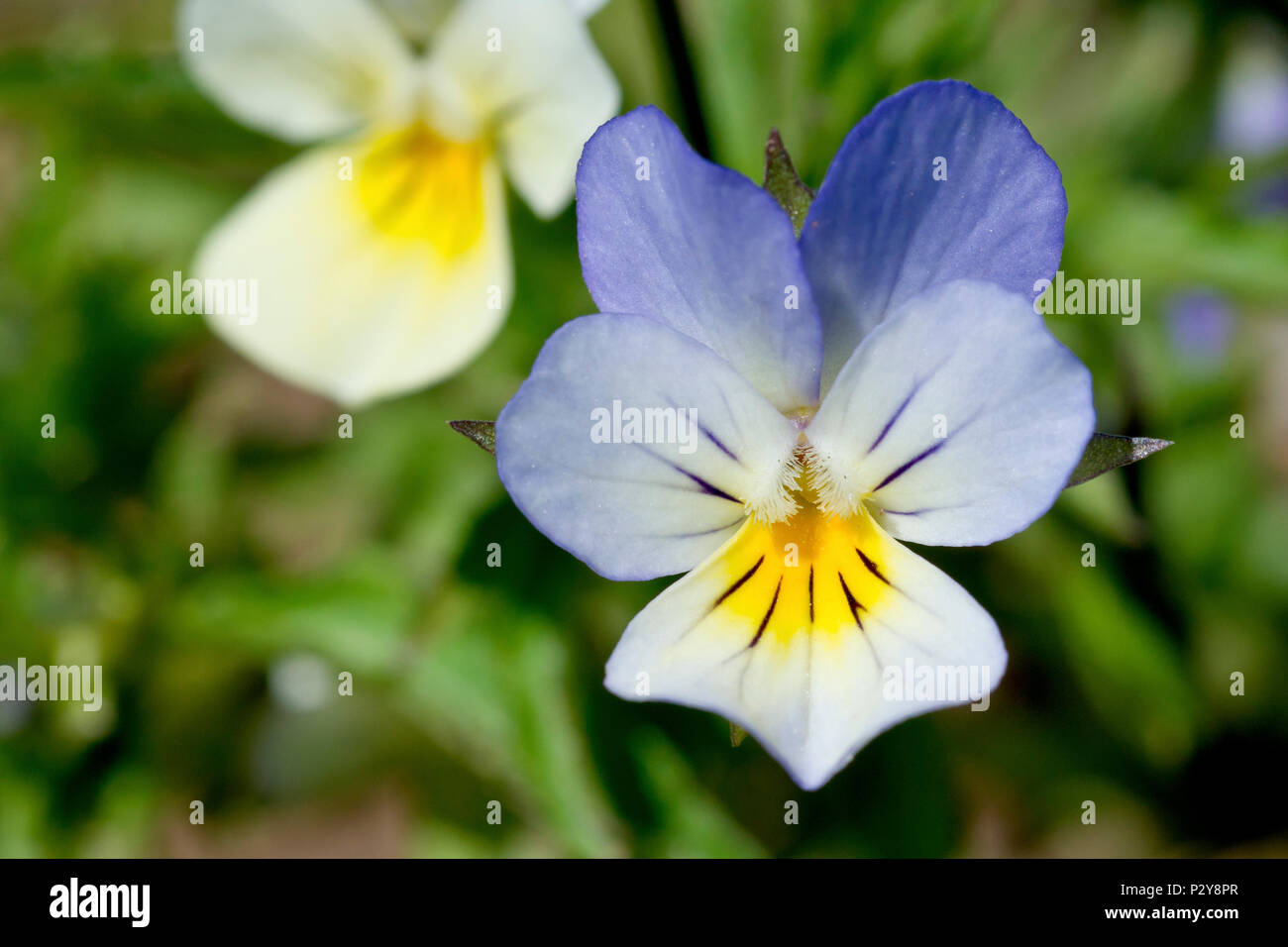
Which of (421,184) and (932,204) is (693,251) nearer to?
(932,204)

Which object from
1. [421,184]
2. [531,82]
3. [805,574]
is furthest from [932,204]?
[421,184]

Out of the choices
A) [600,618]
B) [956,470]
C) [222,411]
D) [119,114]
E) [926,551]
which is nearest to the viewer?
[956,470]

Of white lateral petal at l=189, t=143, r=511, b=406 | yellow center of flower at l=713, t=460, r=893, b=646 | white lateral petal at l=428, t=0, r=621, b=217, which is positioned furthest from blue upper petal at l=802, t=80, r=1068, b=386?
white lateral petal at l=189, t=143, r=511, b=406

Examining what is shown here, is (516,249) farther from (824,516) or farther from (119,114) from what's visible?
(824,516)

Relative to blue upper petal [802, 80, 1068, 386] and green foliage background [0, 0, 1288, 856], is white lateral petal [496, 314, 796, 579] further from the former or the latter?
green foliage background [0, 0, 1288, 856]

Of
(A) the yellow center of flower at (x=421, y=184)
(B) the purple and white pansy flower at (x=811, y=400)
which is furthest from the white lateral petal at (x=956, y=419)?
(A) the yellow center of flower at (x=421, y=184)
